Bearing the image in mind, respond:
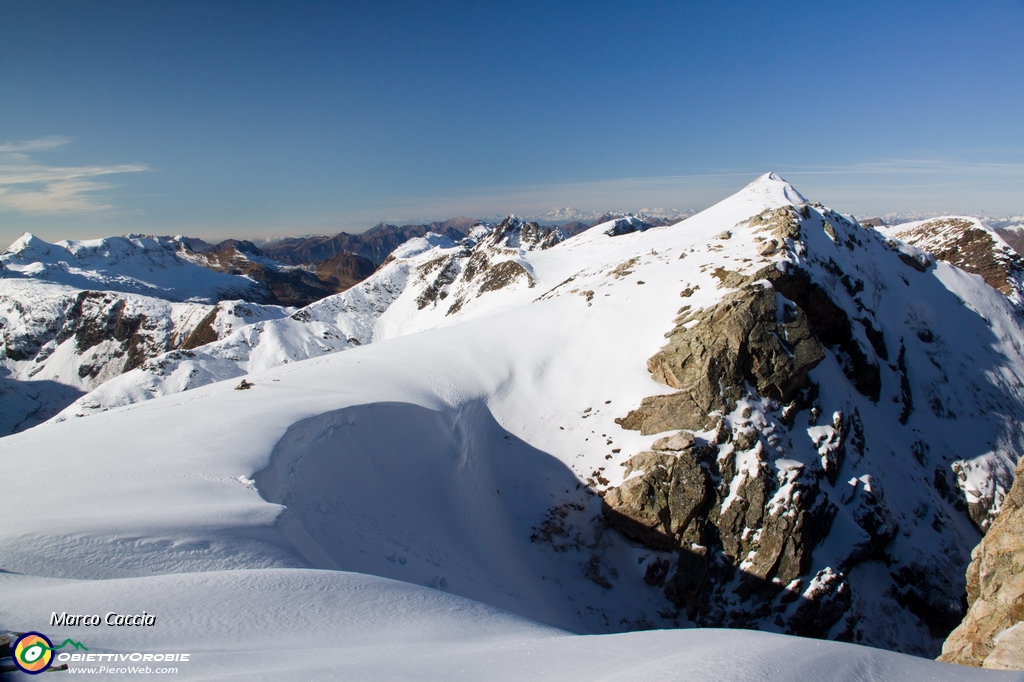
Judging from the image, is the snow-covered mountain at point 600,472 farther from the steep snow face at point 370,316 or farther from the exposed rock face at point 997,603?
the steep snow face at point 370,316

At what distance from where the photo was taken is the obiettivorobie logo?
4.65 m

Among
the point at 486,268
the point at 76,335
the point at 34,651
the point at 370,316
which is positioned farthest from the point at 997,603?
the point at 76,335

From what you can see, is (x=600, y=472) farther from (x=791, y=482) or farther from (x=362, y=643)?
(x=362, y=643)

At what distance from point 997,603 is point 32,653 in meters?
14.8

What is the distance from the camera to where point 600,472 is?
20.9 metres

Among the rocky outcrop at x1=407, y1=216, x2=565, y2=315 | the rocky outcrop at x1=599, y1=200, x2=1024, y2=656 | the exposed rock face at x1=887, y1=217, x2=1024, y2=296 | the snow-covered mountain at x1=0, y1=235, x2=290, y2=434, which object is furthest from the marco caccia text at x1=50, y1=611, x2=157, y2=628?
the snow-covered mountain at x1=0, y1=235, x2=290, y2=434

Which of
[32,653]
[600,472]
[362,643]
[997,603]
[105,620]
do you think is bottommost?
[600,472]

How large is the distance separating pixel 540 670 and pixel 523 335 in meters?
22.9

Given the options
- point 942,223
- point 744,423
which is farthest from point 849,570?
point 942,223

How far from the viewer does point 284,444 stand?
579 inches

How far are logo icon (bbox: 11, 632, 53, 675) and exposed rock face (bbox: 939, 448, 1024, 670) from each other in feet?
41.9

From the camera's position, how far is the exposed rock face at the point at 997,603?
7242 mm

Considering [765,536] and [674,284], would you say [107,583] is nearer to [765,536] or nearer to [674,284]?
[765,536]

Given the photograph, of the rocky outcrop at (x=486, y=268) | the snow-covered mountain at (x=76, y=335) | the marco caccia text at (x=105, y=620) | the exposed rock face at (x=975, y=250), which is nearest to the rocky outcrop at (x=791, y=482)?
the marco caccia text at (x=105, y=620)
